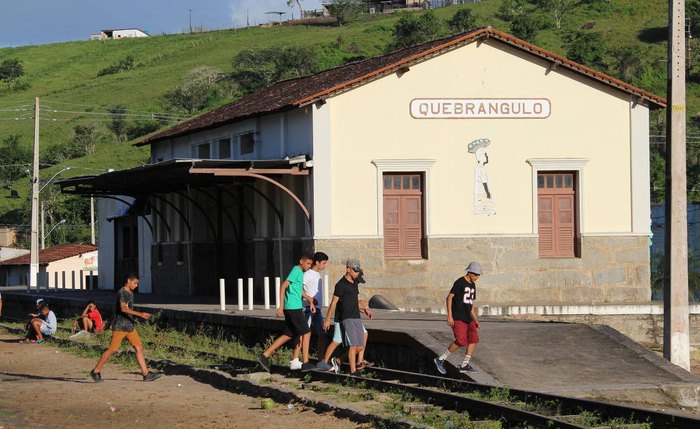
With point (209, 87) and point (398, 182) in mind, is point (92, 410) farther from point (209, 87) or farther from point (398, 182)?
point (209, 87)

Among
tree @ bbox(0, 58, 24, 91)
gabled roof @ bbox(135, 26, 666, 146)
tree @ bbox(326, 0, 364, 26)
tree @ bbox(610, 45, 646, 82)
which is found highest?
tree @ bbox(326, 0, 364, 26)

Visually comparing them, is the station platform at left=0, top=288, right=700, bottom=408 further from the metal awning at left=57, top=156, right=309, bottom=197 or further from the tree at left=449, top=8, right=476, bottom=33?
the tree at left=449, top=8, right=476, bottom=33

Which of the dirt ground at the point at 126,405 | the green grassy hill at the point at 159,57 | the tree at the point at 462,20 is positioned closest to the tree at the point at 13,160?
the green grassy hill at the point at 159,57

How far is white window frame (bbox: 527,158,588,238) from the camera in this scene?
28422 mm

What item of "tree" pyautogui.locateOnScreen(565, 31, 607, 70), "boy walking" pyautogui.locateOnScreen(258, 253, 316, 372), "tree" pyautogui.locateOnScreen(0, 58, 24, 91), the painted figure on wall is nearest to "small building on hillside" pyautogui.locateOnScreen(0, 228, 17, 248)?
"tree" pyautogui.locateOnScreen(565, 31, 607, 70)

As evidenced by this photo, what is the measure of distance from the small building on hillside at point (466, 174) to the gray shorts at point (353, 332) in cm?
982

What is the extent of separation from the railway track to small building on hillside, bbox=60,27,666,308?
9943 mm

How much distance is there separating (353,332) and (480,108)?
40.4 ft

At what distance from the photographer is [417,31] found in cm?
10131

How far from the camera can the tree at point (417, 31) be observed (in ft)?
323

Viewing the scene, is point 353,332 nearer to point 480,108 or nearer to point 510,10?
point 480,108

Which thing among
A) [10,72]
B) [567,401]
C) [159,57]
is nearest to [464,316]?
[567,401]

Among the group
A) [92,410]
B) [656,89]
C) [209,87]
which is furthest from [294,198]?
[209,87]

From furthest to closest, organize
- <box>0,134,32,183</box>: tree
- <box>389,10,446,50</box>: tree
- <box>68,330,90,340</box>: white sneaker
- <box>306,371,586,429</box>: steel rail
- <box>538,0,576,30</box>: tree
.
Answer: <box>538,0,576,30</box>: tree → <box>389,10,446,50</box>: tree → <box>0,134,32,183</box>: tree → <box>68,330,90,340</box>: white sneaker → <box>306,371,586,429</box>: steel rail
